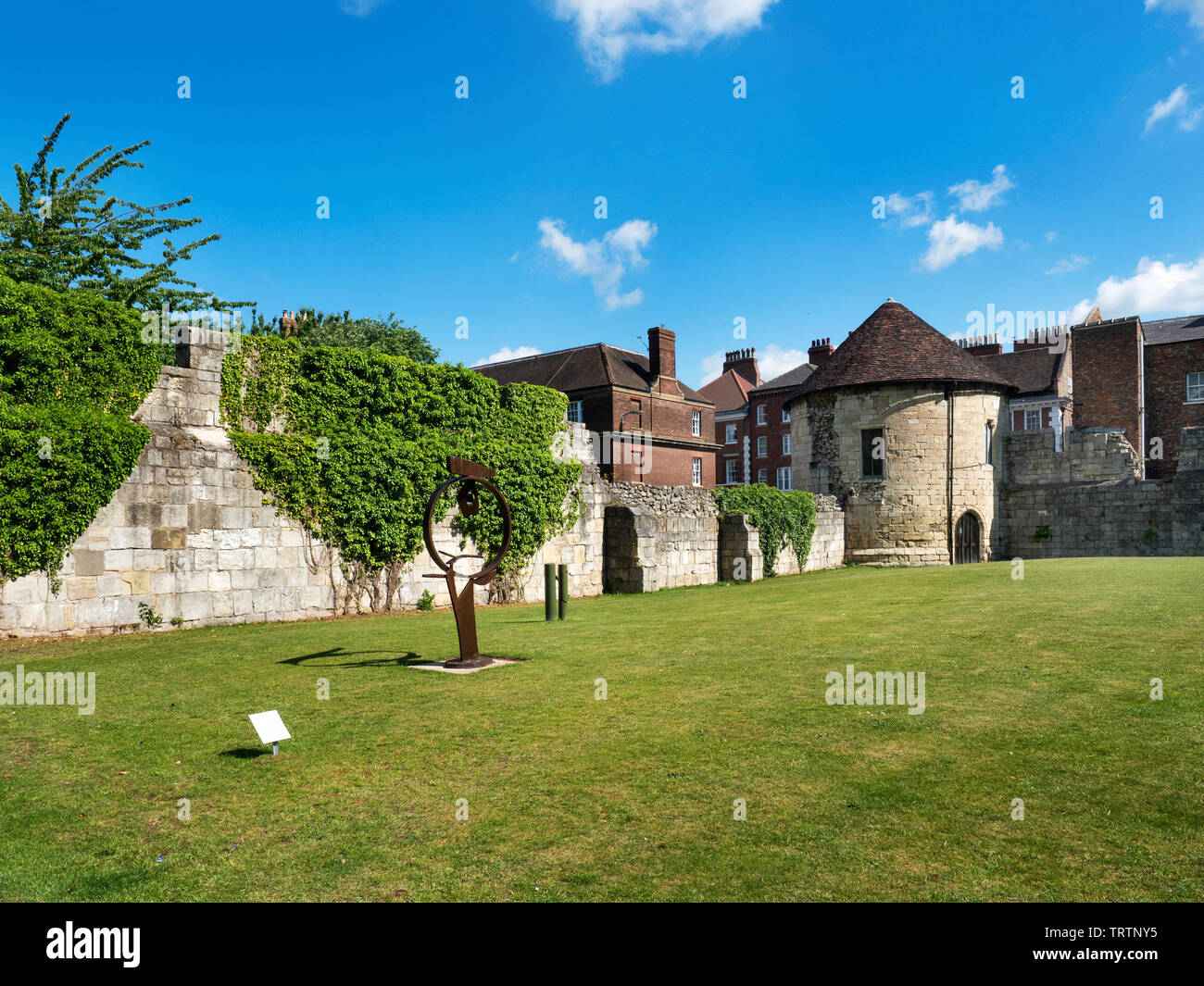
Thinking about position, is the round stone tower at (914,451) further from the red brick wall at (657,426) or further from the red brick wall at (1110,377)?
the red brick wall at (657,426)

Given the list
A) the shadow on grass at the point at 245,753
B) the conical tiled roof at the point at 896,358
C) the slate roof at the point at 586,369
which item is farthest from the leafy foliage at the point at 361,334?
the shadow on grass at the point at 245,753

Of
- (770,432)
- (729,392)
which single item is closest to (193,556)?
(770,432)

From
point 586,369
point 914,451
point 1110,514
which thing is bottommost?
point 1110,514

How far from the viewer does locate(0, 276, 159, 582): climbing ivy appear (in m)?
11.5

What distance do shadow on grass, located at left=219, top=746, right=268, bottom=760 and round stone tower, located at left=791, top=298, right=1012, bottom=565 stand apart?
2788 cm

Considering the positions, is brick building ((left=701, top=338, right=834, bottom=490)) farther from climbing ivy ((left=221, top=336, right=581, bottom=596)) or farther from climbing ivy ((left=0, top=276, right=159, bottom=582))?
climbing ivy ((left=0, top=276, right=159, bottom=582))

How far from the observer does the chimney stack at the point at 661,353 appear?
49.5 metres

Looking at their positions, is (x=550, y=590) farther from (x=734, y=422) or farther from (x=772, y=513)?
(x=734, y=422)

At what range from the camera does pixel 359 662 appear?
10117 mm

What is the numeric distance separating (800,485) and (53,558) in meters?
26.9

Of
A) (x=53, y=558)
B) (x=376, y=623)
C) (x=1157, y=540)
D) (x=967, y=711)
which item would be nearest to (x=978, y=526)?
(x=1157, y=540)

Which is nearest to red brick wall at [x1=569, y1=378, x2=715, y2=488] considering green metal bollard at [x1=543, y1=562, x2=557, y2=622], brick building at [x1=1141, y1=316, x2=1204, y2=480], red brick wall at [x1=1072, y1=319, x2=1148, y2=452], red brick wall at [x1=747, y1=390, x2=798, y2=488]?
red brick wall at [x1=747, y1=390, x2=798, y2=488]

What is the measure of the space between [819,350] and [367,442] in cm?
4481
